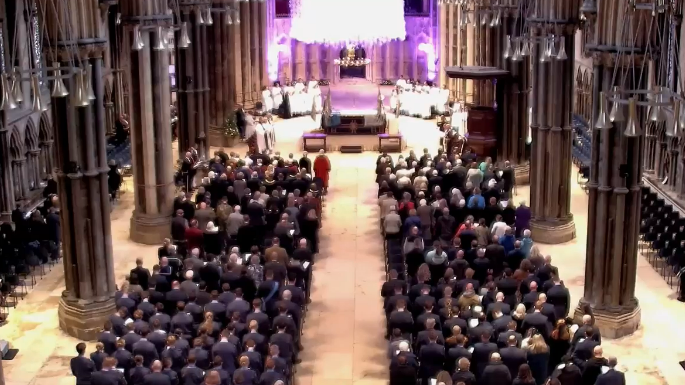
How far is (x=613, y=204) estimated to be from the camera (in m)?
19.3

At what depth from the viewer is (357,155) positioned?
36.9 metres

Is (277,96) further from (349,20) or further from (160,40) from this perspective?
(160,40)

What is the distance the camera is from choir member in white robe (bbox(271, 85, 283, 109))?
43938mm

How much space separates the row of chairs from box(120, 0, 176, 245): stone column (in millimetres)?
11900

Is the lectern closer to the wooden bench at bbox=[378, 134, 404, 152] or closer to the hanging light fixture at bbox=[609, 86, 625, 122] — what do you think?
the wooden bench at bbox=[378, 134, 404, 152]

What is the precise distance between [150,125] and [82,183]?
19.3 feet

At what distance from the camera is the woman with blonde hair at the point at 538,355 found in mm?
15914

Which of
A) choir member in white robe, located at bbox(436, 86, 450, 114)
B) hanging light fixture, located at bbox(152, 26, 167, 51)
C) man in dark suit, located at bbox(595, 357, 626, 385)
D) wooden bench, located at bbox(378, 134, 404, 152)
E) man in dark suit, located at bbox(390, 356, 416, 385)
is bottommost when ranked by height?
man in dark suit, located at bbox(390, 356, 416, 385)

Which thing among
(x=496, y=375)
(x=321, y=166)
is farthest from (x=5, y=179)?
(x=496, y=375)

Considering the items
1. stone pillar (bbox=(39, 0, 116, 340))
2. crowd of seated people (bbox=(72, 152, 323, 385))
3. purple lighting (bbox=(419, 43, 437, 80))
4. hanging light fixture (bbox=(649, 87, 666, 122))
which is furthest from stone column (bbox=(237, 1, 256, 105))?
hanging light fixture (bbox=(649, 87, 666, 122))

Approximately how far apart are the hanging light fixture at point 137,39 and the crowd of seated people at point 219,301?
3873mm

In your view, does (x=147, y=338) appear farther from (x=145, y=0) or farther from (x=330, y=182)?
(x=330, y=182)

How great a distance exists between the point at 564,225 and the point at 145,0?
11.8 meters

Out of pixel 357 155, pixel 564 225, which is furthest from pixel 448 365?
pixel 357 155
